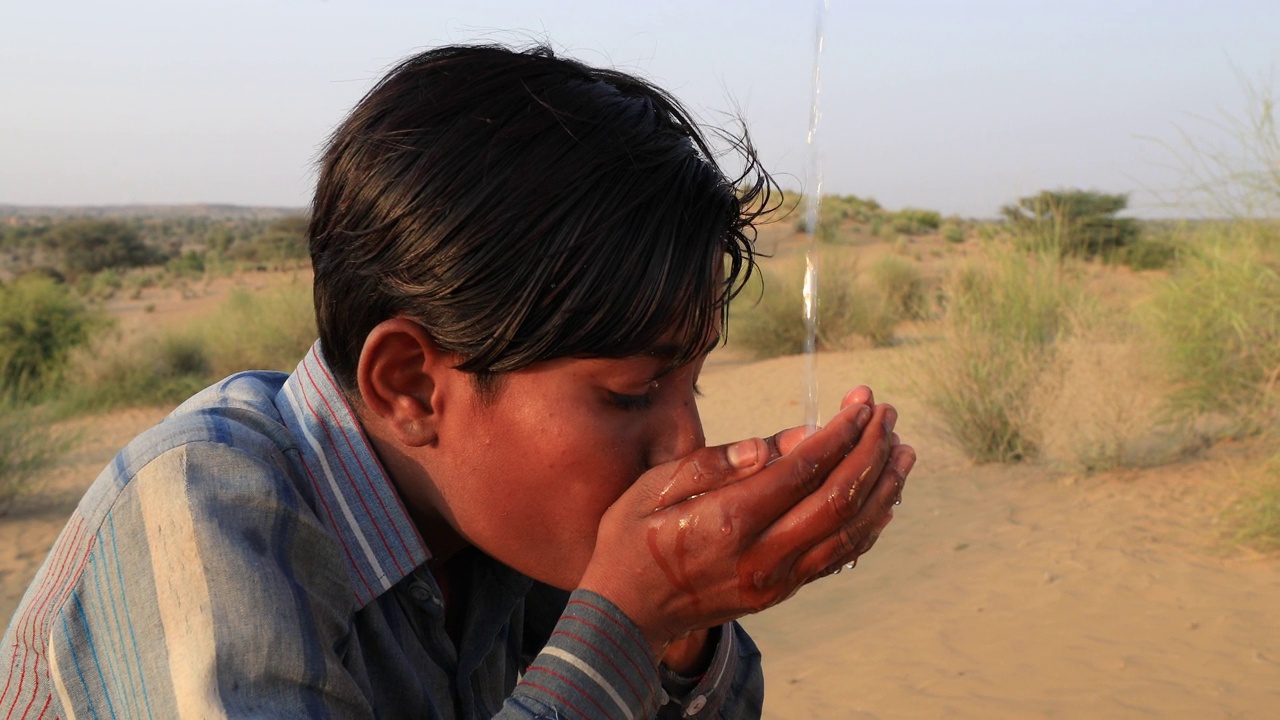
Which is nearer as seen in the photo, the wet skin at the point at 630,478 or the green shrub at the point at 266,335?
the wet skin at the point at 630,478

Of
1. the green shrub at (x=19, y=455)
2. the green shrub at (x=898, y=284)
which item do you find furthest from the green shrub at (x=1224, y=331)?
the green shrub at (x=19, y=455)

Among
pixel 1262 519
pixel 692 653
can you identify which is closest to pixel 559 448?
pixel 692 653

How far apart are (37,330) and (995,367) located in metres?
11.1

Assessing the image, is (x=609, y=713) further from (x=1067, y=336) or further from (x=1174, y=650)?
(x=1067, y=336)

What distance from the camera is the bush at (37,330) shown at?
12484 millimetres

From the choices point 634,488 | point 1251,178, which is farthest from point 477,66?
point 1251,178

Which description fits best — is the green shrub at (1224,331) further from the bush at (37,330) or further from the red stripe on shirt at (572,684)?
the bush at (37,330)

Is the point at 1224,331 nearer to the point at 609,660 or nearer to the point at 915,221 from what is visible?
the point at 609,660

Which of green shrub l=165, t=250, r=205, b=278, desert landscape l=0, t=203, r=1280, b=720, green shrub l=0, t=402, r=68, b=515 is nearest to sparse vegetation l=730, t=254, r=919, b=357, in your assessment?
desert landscape l=0, t=203, r=1280, b=720

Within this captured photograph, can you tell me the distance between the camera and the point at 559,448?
1.25m

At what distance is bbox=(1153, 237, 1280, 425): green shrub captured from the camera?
696cm

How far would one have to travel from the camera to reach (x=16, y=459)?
751cm

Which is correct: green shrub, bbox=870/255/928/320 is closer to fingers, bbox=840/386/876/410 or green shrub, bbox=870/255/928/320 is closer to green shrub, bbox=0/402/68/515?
green shrub, bbox=0/402/68/515

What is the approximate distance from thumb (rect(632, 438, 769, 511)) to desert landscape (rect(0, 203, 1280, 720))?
1.00 m
